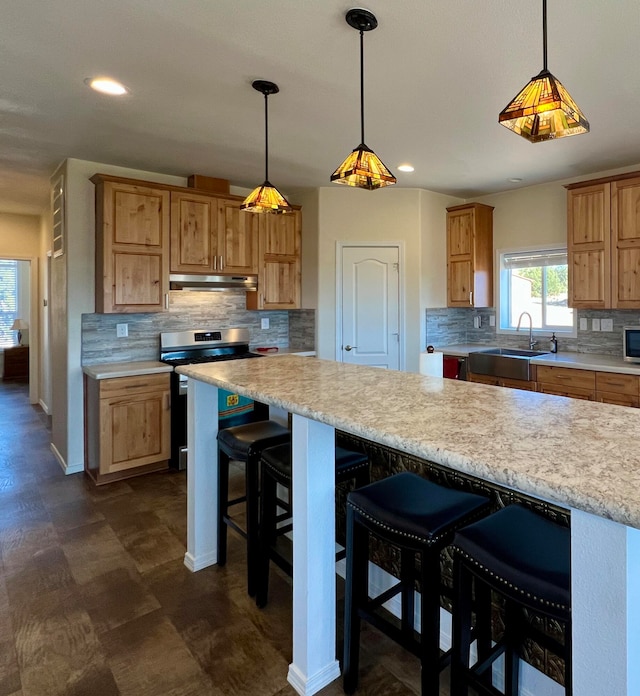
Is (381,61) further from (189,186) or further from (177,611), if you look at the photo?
(177,611)

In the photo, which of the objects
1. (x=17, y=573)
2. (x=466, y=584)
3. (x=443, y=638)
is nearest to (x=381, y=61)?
(x=466, y=584)

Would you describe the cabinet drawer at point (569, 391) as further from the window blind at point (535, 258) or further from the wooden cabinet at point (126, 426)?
the wooden cabinet at point (126, 426)

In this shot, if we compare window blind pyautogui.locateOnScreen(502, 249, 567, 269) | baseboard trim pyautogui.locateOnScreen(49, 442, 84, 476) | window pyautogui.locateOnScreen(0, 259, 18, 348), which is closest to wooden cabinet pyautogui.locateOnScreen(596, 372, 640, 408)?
window blind pyautogui.locateOnScreen(502, 249, 567, 269)

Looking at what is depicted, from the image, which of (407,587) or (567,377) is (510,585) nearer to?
(407,587)

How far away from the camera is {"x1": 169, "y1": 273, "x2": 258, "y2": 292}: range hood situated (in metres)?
4.16

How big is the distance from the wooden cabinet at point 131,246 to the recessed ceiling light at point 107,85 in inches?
46.2

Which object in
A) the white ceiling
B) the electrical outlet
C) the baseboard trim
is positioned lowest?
the baseboard trim

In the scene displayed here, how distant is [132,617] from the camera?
2080 mm

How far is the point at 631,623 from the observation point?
0.83 m

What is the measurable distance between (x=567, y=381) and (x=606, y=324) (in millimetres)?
880

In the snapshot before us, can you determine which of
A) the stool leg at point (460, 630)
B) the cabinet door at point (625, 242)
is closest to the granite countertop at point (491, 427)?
the stool leg at point (460, 630)

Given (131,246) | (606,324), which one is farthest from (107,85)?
(606,324)

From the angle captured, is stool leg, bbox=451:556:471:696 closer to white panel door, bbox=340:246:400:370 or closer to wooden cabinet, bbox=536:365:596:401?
wooden cabinet, bbox=536:365:596:401

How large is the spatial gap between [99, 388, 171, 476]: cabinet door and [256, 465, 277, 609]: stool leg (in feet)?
6.58
